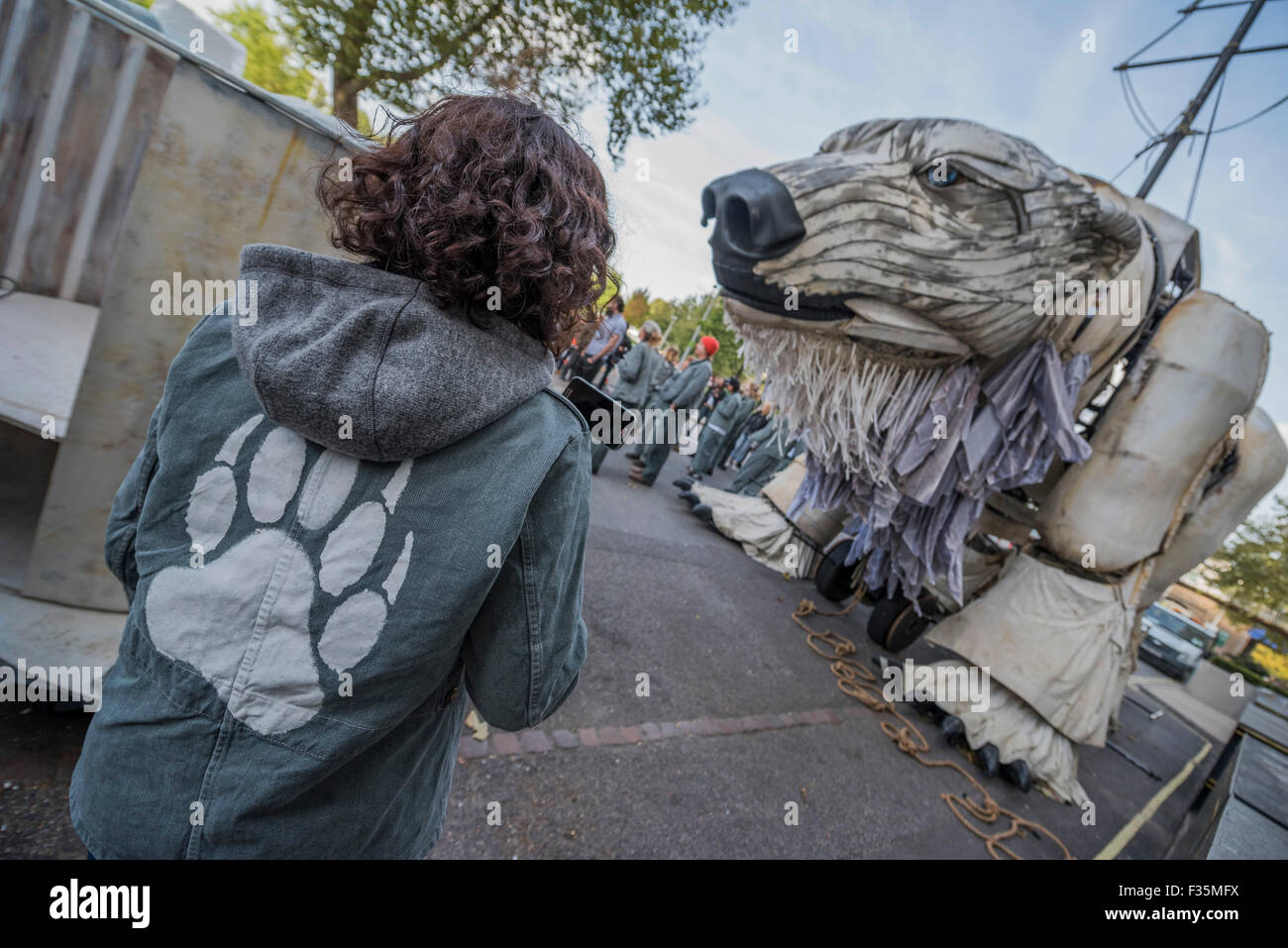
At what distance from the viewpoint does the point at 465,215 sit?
2.69 ft

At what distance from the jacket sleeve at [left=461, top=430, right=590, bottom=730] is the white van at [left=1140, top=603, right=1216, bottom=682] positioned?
721 inches

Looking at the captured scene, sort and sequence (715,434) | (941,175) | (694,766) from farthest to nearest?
(715,434)
(694,766)
(941,175)

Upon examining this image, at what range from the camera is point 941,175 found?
2.32 metres

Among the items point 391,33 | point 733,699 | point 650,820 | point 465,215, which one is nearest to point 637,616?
point 733,699

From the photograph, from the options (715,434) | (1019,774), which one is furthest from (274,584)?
(715,434)

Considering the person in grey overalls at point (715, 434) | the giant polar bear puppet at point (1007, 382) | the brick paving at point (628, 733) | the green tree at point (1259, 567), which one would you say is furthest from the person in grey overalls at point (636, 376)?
the green tree at point (1259, 567)

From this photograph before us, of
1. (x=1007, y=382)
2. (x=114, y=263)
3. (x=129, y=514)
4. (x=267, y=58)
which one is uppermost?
(x=267, y=58)

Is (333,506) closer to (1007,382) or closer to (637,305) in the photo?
(1007,382)

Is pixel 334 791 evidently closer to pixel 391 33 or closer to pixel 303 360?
pixel 303 360

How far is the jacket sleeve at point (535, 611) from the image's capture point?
906 millimetres

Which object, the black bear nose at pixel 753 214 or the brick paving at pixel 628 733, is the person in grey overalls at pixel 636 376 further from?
the black bear nose at pixel 753 214

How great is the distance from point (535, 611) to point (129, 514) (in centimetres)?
72

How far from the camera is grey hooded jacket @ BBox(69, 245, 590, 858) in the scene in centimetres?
81

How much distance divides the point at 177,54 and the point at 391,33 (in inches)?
481
